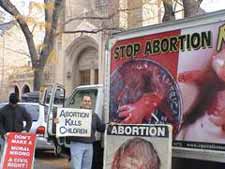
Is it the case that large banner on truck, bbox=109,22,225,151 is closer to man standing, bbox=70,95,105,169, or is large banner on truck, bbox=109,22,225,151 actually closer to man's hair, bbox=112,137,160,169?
man's hair, bbox=112,137,160,169

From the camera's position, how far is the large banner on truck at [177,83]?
7.32 m

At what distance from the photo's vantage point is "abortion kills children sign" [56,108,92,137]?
9266 mm

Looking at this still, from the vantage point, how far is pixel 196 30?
25.3 ft

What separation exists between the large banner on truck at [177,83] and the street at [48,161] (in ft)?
16.2

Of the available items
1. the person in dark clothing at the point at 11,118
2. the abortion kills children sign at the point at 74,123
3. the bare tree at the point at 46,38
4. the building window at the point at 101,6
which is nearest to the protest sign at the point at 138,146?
the abortion kills children sign at the point at 74,123

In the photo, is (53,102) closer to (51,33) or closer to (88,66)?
(51,33)

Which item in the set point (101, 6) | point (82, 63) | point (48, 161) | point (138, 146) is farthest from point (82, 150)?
point (82, 63)

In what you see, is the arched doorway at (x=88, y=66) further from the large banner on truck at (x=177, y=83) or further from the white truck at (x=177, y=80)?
the large banner on truck at (x=177, y=83)

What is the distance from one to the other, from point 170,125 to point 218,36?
1.46m

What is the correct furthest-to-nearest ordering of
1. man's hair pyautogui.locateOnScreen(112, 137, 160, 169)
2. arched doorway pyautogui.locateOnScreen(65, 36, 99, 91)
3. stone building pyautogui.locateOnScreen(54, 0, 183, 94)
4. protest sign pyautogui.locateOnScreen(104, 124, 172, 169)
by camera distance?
arched doorway pyautogui.locateOnScreen(65, 36, 99, 91)
stone building pyautogui.locateOnScreen(54, 0, 183, 94)
man's hair pyautogui.locateOnScreen(112, 137, 160, 169)
protest sign pyautogui.locateOnScreen(104, 124, 172, 169)

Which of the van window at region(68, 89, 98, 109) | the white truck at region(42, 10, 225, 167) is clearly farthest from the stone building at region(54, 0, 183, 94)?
the white truck at region(42, 10, 225, 167)

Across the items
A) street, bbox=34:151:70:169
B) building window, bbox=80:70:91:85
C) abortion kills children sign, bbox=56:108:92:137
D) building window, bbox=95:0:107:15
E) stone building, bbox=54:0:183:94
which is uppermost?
building window, bbox=95:0:107:15

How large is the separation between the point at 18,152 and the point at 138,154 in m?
2.58

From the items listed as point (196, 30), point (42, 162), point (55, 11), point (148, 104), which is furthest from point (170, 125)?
point (55, 11)
